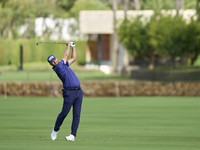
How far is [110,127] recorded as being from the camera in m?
14.0

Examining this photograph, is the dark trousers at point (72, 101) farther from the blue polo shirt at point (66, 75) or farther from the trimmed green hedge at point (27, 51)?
the trimmed green hedge at point (27, 51)

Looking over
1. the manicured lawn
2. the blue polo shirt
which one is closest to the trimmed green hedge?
the manicured lawn

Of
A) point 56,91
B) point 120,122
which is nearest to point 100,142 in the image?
point 120,122

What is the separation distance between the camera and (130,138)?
38.0 feet

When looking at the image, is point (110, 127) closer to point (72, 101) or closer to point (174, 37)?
point (72, 101)

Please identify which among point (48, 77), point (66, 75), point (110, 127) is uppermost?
point (66, 75)

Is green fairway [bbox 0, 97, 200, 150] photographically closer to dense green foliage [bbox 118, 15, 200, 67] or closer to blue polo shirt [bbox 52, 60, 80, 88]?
blue polo shirt [bbox 52, 60, 80, 88]

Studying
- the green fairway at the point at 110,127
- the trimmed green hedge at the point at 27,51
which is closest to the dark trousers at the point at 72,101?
the green fairway at the point at 110,127

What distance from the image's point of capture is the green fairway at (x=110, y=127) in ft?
34.6

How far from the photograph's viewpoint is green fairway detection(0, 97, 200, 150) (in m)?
10.5

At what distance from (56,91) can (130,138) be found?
52.5 feet

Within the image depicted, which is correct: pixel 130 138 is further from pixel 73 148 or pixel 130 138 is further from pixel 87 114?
pixel 87 114

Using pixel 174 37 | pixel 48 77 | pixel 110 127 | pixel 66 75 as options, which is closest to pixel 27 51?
pixel 48 77

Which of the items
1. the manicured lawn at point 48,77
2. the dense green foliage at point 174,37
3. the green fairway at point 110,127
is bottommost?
the manicured lawn at point 48,77
